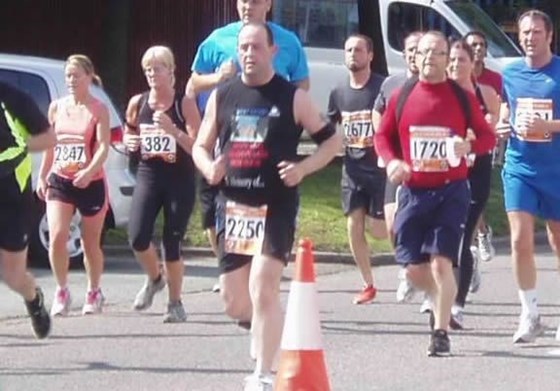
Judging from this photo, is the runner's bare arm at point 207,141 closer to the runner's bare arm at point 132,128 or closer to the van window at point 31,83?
the runner's bare arm at point 132,128

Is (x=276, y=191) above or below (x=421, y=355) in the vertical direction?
above

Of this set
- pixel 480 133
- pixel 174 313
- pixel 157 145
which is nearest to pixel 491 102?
pixel 480 133

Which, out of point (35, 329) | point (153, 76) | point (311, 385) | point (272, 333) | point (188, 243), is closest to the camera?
point (311, 385)

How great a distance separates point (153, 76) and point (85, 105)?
0.77 metres

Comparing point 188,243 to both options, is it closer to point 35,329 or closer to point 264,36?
point 35,329

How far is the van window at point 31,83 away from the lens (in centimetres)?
1584

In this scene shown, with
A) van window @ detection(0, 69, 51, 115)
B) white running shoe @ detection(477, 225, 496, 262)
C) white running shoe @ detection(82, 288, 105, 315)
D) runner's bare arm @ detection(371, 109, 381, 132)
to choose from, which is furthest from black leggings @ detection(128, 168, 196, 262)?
white running shoe @ detection(477, 225, 496, 262)

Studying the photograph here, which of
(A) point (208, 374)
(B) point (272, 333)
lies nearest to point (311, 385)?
(B) point (272, 333)

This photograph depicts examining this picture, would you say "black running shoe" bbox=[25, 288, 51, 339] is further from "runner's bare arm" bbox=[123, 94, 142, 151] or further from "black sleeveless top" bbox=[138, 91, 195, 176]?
"runner's bare arm" bbox=[123, 94, 142, 151]

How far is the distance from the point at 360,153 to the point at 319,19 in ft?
47.3

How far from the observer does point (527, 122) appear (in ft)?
38.0

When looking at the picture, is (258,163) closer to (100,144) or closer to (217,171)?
(217,171)

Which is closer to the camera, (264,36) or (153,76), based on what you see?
(264,36)

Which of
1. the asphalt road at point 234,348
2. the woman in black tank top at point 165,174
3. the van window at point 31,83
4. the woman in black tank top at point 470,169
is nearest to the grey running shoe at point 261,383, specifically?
the asphalt road at point 234,348
